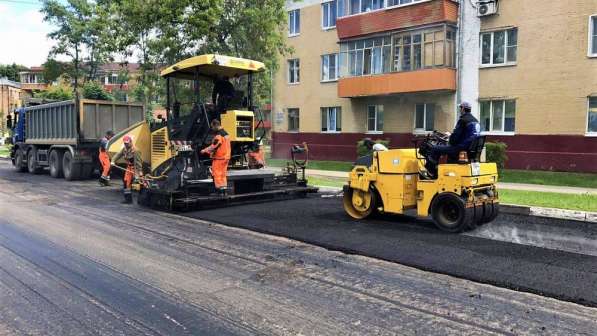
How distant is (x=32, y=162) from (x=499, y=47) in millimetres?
18516

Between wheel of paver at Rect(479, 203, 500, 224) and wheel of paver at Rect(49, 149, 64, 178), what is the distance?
1450 cm

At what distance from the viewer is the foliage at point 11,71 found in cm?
9694

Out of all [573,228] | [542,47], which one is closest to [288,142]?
[542,47]

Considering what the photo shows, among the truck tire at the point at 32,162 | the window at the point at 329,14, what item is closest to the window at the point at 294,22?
the window at the point at 329,14

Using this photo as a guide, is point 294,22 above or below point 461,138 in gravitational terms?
above

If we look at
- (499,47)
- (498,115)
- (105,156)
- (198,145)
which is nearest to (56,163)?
(105,156)

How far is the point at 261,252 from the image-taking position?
22.1ft

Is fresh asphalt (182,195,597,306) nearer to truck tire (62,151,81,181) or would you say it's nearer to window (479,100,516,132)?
truck tire (62,151,81,181)

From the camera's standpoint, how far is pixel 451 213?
8039 mm

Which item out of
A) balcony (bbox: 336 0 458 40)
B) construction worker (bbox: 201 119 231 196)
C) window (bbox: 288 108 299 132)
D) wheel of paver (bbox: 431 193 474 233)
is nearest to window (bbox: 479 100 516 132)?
balcony (bbox: 336 0 458 40)

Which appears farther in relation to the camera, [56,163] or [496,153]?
[496,153]

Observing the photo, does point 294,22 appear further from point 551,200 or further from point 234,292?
point 234,292

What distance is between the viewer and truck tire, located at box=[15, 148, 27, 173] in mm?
20406

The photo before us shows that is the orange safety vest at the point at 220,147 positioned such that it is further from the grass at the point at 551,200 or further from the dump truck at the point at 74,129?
the dump truck at the point at 74,129
